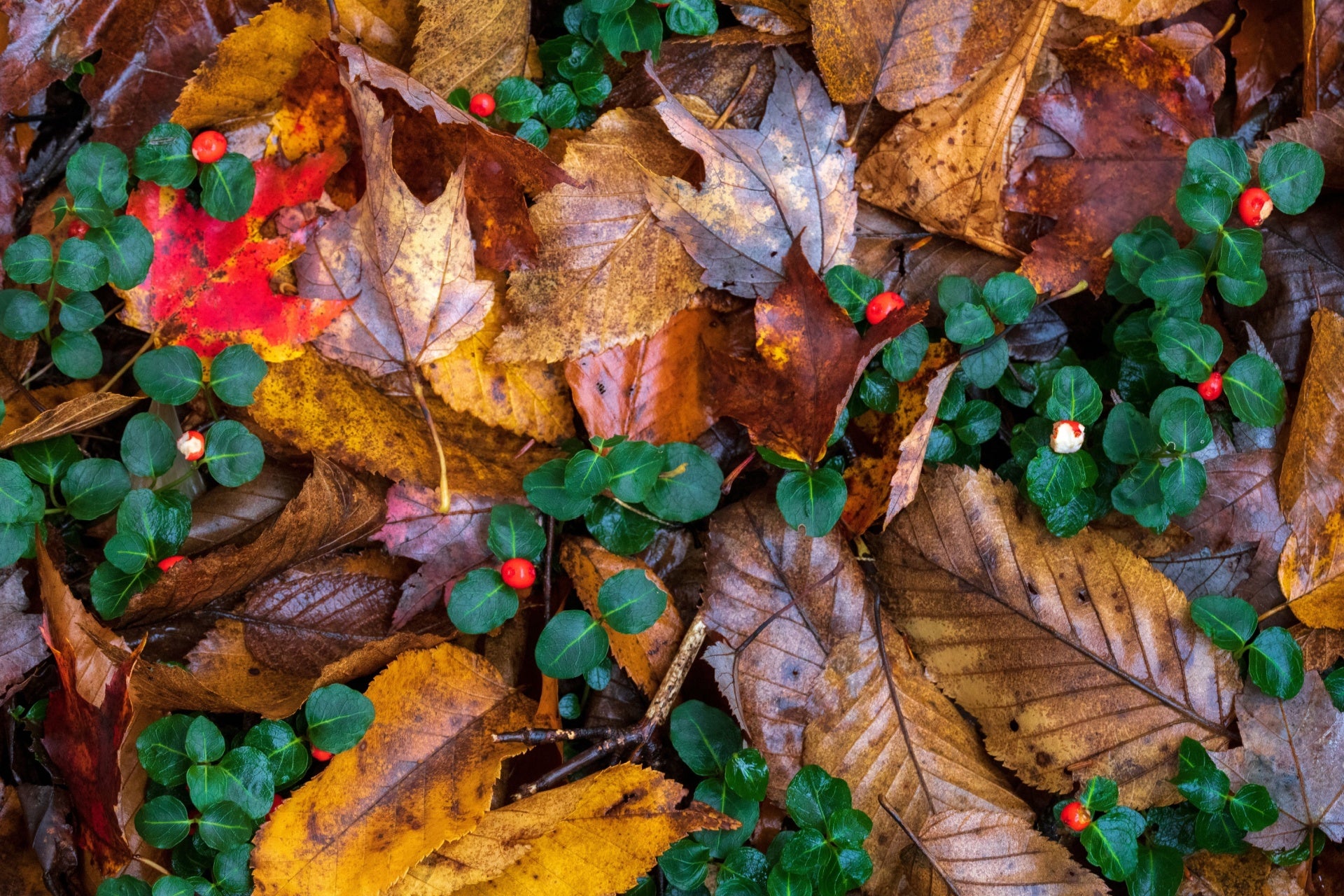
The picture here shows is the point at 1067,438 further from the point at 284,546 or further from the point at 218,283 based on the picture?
the point at 218,283

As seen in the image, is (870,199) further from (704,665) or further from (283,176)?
(283,176)

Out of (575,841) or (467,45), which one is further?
(467,45)

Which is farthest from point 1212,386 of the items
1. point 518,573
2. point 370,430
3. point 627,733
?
point 370,430

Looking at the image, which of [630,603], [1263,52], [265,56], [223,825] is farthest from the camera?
[1263,52]

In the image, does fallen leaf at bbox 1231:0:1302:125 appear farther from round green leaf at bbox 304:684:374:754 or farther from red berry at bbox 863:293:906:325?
round green leaf at bbox 304:684:374:754

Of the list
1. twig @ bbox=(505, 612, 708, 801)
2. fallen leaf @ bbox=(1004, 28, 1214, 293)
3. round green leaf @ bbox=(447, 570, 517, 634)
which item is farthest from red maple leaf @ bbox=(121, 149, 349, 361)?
fallen leaf @ bbox=(1004, 28, 1214, 293)
